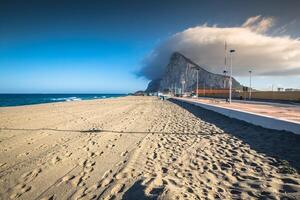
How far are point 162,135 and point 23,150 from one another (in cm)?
509

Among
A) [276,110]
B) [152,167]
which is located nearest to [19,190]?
[152,167]

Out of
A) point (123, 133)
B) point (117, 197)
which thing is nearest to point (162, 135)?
point (123, 133)

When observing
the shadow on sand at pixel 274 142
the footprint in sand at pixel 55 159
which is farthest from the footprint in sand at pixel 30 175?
the shadow on sand at pixel 274 142

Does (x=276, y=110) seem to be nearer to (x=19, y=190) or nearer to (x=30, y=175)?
(x=30, y=175)

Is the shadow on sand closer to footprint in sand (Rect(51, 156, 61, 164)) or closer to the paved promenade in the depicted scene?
the paved promenade

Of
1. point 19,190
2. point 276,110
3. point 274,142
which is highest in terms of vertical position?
point 276,110

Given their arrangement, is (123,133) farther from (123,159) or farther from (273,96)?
(273,96)

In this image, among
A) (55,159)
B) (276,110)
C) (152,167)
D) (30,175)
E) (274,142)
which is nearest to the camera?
(30,175)

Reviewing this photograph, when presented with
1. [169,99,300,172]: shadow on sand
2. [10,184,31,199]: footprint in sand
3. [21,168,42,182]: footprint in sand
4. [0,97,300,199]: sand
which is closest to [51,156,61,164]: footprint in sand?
[0,97,300,199]: sand

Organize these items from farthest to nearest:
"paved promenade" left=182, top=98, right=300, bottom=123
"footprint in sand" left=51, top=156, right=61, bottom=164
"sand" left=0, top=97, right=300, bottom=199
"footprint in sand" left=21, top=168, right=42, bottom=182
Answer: "paved promenade" left=182, top=98, right=300, bottom=123 < "footprint in sand" left=51, top=156, right=61, bottom=164 < "footprint in sand" left=21, top=168, right=42, bottom=182 < "sand" left=0, top=97, right=300, bottom=199

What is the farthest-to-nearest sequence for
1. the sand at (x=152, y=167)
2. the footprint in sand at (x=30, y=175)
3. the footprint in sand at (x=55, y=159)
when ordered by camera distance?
the footprint in sand at (x=55, y=159)
the footprint in sand at (x=30, y=175)
the sand at (x=152, y=167)

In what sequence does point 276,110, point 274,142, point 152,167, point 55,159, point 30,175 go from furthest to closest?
point 276,110 < point 274,142 < point 55,159 < point 152,167 < point 30,175

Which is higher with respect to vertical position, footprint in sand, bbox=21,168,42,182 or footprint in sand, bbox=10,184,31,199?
footprint in sand, bbox=21,168,42,182

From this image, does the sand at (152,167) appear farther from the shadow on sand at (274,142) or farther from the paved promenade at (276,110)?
the paved promenade at (276,110)
